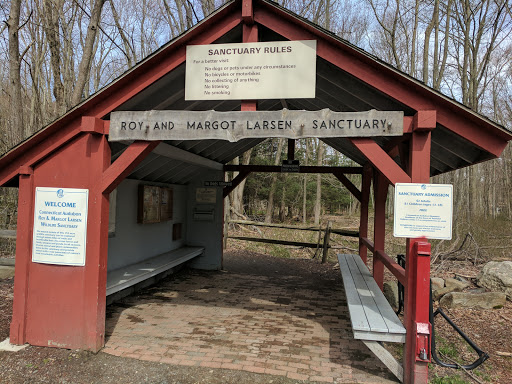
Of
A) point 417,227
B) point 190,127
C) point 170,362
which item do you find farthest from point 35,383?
point 417,227

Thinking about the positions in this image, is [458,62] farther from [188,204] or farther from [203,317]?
[203,317]

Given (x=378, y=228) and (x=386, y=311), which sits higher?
(x=378, y=228)

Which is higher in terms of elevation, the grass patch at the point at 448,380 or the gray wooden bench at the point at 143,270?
the gray wooden bench at the point at 143,270

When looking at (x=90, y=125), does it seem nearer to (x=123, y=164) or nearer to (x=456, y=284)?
(x=123, y=164)

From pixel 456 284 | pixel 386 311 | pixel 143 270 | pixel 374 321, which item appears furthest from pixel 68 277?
pixel 456 284

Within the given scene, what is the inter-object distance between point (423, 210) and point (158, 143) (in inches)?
133

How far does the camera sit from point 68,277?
469 centimetres

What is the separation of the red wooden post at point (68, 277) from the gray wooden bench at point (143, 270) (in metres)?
0.87

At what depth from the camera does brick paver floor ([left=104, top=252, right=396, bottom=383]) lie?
14.4ft

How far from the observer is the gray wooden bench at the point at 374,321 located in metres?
3.92

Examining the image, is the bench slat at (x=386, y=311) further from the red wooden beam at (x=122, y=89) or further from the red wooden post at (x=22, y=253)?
the red wooden post at (x=22, y=253)

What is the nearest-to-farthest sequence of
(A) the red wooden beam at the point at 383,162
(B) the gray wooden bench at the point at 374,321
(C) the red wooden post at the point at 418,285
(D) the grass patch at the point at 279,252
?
1. (C) the red wooden post at the point at 418,285
2. (B) the gray wooden bench at the point at 374,321
3. (A) the red wooden beam at the point at 383,162
4. (D) the grass patch at the point at 279,252

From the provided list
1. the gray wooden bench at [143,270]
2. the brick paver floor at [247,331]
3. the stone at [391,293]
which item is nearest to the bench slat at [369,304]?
the brick paver floor at [247,331]

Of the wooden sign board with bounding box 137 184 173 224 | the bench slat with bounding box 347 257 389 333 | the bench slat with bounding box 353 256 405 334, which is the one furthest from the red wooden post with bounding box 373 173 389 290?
the wooden sign board with bounding box 137 184 173 224
